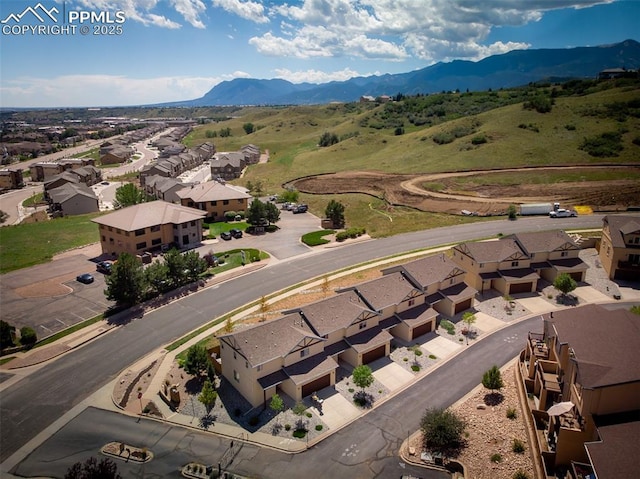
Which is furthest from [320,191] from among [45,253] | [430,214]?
[45,253]

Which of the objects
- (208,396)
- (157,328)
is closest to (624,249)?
(208,396)

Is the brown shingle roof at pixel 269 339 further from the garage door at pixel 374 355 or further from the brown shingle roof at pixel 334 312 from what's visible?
the garage door at pixel 374 355

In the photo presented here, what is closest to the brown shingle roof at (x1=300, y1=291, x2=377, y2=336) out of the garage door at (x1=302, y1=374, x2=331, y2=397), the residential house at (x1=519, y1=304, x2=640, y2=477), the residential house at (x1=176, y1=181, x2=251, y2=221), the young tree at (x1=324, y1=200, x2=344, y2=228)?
the garage door at (x1=302, y1=374, x2=331, y2=397)

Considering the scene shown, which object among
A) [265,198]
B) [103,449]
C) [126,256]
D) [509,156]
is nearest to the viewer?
[103,449]

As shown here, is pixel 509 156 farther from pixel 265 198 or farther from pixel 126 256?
pixel 126 256

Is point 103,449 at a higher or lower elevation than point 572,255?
lower

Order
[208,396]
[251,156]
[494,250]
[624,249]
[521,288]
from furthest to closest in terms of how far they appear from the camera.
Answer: [251,156]
[494,250]
[624,249]
[521,288]
[208,396]

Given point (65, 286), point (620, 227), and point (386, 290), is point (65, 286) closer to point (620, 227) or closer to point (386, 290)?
point (386, 290)

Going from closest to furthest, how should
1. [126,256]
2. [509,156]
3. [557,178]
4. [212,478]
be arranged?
[212,478] < [126,256] < [557,178] < [509,156]
